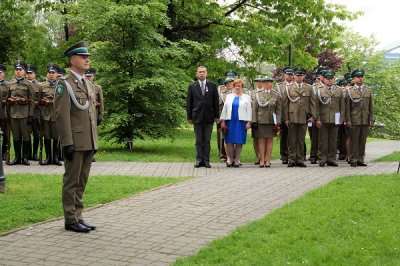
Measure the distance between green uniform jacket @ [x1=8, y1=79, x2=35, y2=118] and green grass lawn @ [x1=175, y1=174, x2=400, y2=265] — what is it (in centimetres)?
747

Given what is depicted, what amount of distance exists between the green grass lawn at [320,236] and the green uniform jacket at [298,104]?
501 cm

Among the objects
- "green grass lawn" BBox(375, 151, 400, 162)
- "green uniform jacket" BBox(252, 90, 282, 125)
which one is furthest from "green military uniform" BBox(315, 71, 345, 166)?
"green grass lawn" BBox(375, 151, 400, 162)

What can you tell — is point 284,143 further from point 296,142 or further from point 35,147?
point 35,147

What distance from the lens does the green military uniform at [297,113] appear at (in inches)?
561

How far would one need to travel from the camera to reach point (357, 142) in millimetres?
14312

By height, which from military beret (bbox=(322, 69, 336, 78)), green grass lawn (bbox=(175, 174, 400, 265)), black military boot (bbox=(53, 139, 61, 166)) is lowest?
green grass lawn (bbox=(175, 174, 400, 265))

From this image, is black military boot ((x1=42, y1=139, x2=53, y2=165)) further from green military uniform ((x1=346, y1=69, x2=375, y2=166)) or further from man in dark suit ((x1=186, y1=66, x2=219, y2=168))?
green military uniform ((x1=346, y1=69, x2=375, y2=166))

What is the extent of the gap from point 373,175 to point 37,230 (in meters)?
7.36

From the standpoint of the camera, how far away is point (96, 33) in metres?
16.7

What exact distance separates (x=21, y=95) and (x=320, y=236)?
934 centimetres

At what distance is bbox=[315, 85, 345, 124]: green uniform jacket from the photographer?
14.3m

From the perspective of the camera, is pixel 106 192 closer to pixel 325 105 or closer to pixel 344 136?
pixel 325 105

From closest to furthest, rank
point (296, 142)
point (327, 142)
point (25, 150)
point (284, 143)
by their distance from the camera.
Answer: point (25, 150) → point (296, 142) → point (327, 142) → point (284, 143)

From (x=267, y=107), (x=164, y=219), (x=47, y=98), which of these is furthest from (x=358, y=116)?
(x=164, y=219)
